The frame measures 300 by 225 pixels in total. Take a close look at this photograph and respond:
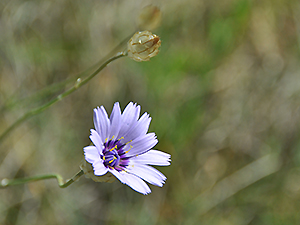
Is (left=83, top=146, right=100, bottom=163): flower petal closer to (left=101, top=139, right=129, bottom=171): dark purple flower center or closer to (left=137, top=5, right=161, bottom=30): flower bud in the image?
(left=101, top=139, right=129, bottom=171): dark purple flower center

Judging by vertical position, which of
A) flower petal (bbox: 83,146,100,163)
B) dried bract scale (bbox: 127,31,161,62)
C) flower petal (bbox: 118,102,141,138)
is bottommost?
flower petal (bbox: 83,146,100,163)

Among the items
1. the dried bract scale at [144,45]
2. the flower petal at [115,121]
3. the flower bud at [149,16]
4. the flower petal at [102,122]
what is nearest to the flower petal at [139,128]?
the flower petal at [115,121]

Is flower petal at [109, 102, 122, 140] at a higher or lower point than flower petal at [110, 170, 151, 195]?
higher

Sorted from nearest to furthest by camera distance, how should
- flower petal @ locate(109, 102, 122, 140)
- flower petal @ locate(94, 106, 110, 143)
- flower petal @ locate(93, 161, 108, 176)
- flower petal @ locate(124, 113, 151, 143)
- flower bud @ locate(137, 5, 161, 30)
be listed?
1. flower petal @ locate(93, 161, 108, 176)
2. flower petal @ locate(94, 106, 110, 143)
3. flower petal @ locate(109, 102, 122, 140)
4. flower petal @ locate(124, 113, 151, 143)
5. flower bud @ locate(137, 5, 161, 30)

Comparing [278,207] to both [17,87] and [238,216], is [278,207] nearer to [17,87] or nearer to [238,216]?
[238,216]

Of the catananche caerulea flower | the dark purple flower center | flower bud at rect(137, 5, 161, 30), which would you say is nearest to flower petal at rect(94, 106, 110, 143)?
the catananche caerulea flower

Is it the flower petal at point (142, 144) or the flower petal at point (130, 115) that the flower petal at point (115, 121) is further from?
the flower petal at point (142, 144)

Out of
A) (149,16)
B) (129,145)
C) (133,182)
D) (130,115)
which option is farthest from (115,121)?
(149,16)
